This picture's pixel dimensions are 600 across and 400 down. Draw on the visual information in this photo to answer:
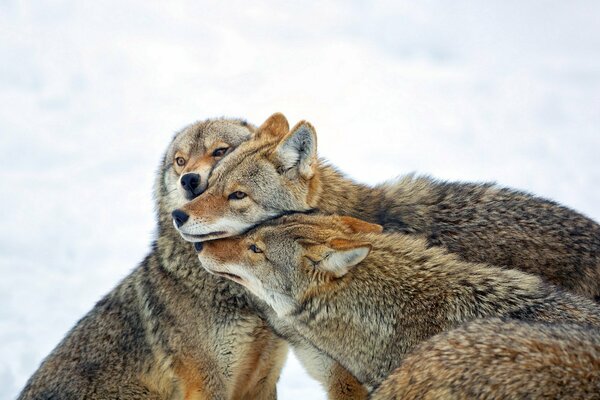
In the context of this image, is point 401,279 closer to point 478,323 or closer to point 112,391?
point 478,323

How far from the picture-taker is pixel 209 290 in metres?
8.34

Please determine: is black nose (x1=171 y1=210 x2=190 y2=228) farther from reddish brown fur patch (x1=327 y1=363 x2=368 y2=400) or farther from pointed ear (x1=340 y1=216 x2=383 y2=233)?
reddish brown fur patch (x1=327 y1=363 x2=368 y2=400)

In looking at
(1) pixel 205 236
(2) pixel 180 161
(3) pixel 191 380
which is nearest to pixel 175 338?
(3) pixel 191 380

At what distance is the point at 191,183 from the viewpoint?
8.52 meters

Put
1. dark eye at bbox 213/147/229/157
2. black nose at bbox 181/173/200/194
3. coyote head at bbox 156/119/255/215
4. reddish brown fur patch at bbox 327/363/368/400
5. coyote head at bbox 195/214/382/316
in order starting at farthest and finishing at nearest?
dark eye at bbox 213/147/229/157, coyote head at bbox 156/119/255/215, black nose at bbox 181/173/200/194, reddish brown fur patch at bbox 327/363/368/400, coyote head at bbox 195/214/382/316

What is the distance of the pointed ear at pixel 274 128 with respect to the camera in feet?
28.9

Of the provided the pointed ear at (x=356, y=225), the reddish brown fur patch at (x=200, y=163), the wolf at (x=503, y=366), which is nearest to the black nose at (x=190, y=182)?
the reddish brown fur patch at (x=200, y=163)

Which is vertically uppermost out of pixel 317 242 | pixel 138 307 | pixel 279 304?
pixel 317 242

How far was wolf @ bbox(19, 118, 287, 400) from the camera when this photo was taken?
8180 mm

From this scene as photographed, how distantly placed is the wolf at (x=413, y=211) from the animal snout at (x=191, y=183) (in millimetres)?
280

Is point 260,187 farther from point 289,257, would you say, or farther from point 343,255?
point 343,255

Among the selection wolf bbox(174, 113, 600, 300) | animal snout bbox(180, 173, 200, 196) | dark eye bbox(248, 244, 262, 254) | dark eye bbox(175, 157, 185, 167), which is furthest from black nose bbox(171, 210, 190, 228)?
dark eye bbox(175, 157, 185, 167)

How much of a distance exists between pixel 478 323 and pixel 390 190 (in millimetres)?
3278

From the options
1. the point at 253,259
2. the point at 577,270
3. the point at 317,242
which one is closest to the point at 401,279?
the point at 317,242
